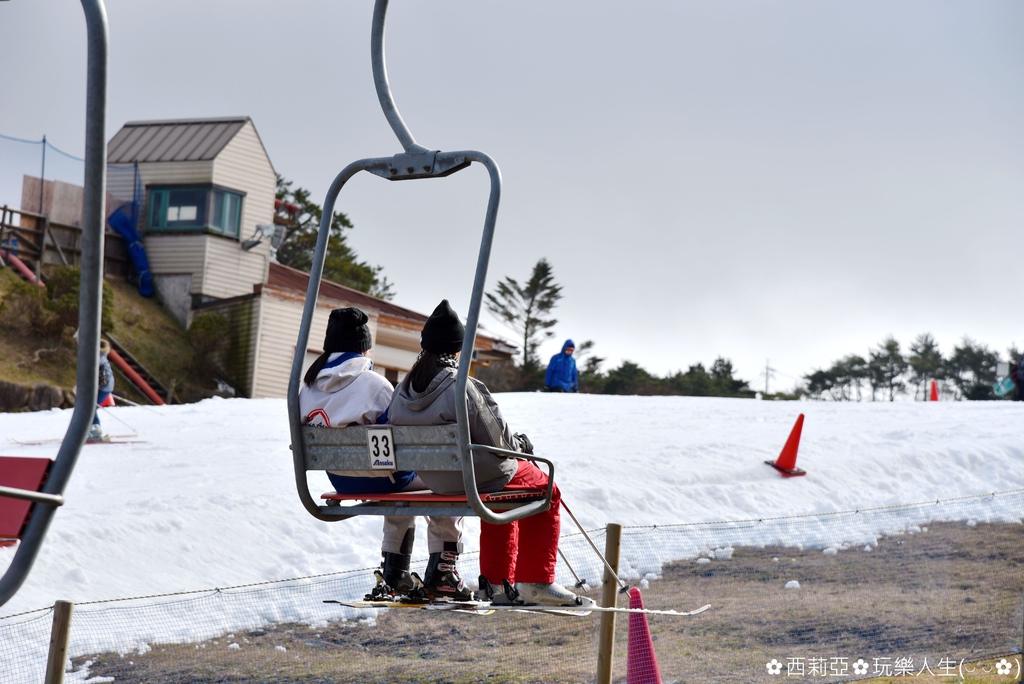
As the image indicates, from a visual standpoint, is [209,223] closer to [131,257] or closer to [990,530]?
[131,257]

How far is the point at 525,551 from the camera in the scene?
5867mm

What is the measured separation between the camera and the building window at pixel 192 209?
3406 centimetres

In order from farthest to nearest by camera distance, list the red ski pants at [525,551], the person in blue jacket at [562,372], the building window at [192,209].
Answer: the building window at [192,209]
the person in blue jacket at [562,372]
the red ski pants at [525,551]

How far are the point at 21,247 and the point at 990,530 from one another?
26.9 metres

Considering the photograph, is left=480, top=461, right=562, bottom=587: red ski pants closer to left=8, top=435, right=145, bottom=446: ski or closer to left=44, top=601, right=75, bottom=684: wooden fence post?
left=44, top=601, right=75, bottom=684: wooden fence post

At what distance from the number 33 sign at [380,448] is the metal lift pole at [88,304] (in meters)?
2.60

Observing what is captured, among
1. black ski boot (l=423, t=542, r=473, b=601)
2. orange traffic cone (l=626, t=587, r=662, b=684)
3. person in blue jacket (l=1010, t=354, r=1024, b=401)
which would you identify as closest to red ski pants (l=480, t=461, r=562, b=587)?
black ski boot (l=423, t=542, r=473, b=601)

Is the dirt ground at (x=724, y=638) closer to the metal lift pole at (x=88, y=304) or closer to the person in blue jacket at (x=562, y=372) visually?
the metal lift pole at (x=88, y=304)

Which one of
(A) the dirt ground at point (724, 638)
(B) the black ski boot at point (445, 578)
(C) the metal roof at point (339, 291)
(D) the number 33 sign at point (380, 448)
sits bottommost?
(A) the dirt ground at point (724, 638)

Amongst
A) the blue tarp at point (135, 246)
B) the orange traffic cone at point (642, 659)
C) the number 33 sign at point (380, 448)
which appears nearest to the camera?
the number 33 sign at point (380, 448)

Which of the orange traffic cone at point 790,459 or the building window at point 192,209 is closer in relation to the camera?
the orange traffic cone at point 790,459

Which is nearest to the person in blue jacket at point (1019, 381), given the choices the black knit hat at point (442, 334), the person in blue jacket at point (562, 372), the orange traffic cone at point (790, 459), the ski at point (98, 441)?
the person in blue jacket at point (562, 372)

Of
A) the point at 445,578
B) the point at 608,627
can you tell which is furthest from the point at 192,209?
the point at 445,578

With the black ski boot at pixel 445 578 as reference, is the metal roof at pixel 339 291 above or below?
above
